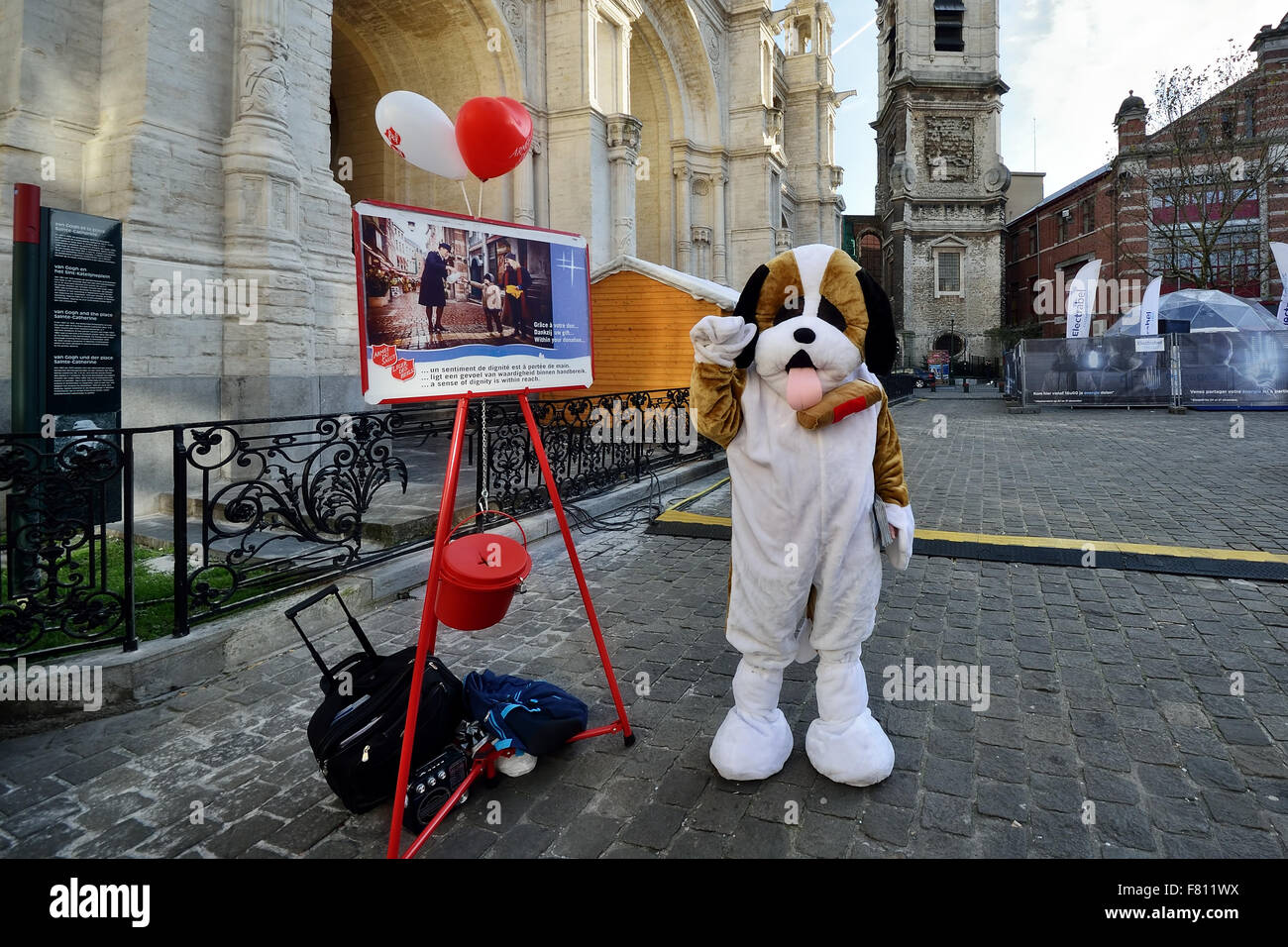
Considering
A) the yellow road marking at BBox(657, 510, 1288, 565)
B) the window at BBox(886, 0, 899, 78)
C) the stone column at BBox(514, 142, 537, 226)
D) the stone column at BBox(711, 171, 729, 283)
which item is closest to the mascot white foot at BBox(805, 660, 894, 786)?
the yellow road marking at BBox(657, 510, 1288, 565)

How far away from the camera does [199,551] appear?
16.8 feet

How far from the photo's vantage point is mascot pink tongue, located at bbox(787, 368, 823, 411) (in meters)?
2.63

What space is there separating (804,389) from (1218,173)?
3777cm

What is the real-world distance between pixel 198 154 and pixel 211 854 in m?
7.55

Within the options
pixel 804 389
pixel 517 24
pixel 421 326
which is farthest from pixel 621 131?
pixel 804 389

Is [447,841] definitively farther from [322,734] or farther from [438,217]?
[438,217]

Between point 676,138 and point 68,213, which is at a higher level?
point 676,138

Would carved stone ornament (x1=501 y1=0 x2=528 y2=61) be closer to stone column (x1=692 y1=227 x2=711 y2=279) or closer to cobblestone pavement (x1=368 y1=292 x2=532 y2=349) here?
stone column (x1=692 y1=227 x2=711 y2=279)

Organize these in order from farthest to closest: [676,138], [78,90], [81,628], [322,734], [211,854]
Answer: [676,138] → [78,90] → [81,628] → [322,734] → [211,854]

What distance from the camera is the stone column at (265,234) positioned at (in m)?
7.53

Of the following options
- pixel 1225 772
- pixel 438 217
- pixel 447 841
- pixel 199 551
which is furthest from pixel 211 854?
Answer: pixel 1225 772

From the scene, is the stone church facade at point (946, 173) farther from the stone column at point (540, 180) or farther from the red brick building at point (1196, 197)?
the stone column at point (540, 180)

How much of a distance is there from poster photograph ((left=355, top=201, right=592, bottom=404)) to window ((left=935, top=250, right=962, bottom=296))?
168 ft

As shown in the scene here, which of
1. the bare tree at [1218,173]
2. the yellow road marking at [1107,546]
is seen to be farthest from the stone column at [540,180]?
the bare tree at [1218,173]
